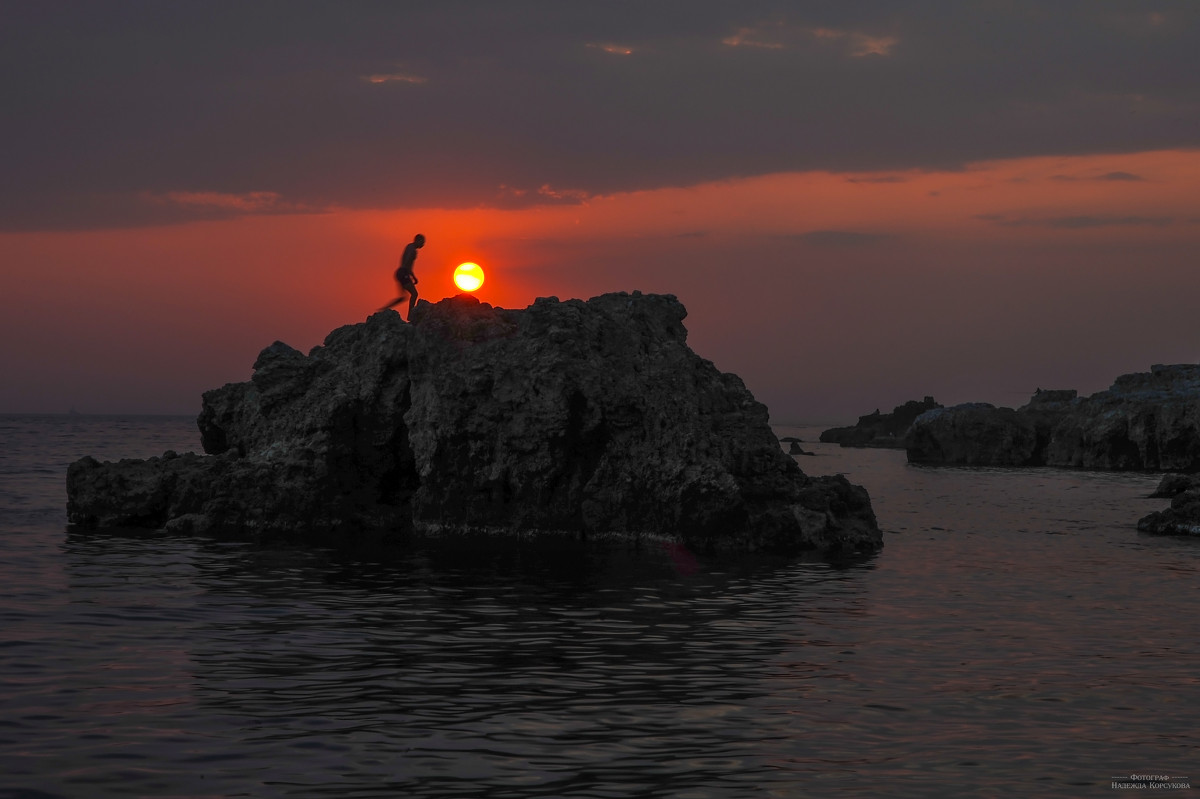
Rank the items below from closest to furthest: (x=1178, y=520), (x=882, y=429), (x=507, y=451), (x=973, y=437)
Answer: (x=507, y=451) → (x=1178, y=520) → (x=973, y=437) → (x=882, y=429)

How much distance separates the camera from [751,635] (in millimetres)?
18344

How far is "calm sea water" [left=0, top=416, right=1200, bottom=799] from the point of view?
35.9 feet

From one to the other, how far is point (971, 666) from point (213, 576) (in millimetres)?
15054

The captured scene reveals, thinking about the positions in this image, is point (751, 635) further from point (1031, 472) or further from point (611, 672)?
point (1031, 472)

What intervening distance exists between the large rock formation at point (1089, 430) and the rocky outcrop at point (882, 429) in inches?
1332

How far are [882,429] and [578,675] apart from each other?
164895mm

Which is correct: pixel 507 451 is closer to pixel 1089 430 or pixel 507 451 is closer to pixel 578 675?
pixel 578 675

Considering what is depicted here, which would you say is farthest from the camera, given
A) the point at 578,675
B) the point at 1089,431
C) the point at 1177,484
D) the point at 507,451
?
the point at 1089,431

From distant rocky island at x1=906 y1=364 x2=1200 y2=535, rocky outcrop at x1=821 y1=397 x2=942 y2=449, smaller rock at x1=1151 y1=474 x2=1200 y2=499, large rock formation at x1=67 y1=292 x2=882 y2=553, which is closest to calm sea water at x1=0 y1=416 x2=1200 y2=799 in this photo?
large rock formation at x1=67 y1=292 x2=882 y2=553

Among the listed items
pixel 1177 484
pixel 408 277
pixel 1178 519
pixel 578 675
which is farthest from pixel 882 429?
pixel 578 675

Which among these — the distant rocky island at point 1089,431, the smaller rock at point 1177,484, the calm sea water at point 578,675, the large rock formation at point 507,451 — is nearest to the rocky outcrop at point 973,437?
the distant rocky island at point 1089,431

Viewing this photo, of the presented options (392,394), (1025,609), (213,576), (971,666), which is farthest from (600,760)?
(392,394)

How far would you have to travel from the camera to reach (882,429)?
17462 cm

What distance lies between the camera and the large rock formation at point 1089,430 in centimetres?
9131
